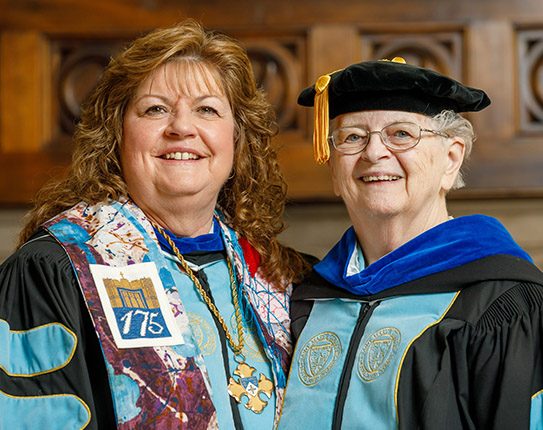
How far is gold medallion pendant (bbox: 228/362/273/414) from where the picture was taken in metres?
2.40

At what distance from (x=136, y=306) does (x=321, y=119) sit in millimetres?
797

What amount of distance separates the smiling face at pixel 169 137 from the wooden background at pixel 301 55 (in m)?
→ 1.70

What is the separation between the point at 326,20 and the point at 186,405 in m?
2.63

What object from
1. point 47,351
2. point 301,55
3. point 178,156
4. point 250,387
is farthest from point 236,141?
point 301,55

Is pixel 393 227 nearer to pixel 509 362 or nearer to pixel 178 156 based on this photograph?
pixel 509 362

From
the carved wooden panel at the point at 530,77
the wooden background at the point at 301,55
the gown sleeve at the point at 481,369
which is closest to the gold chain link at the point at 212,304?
the gown sleeve at the point at 481,369

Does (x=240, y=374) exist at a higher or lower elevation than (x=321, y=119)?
lower

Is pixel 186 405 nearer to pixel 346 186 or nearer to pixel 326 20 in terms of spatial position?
pixel 346 186

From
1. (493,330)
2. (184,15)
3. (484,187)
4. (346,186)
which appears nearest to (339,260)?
(346,186)

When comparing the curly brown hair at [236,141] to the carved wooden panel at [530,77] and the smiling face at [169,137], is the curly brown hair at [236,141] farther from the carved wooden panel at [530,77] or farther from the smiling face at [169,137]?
the carved wooden panel at [530,77]

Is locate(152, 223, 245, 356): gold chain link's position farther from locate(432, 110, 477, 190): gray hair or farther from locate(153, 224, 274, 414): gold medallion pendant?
locate(432, 110, 477, 190): gray hair

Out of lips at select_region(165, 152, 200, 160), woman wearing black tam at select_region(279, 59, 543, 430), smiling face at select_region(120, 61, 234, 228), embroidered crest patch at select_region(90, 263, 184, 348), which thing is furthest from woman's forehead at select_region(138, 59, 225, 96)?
embroidered crest patch at select_region(90, 263, 184, 348)

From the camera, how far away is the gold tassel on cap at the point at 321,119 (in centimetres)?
251

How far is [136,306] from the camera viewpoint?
2336 millimetres
